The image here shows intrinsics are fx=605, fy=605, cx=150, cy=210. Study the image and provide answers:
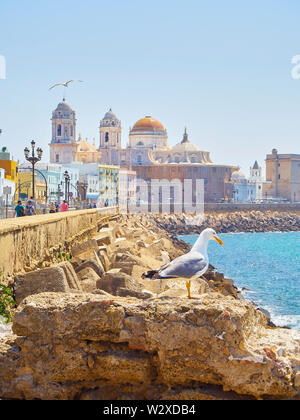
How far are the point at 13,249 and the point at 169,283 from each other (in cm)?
193

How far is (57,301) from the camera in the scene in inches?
130

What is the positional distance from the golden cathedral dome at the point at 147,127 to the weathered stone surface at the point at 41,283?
71854mm

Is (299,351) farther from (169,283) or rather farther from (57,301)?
(169,283)

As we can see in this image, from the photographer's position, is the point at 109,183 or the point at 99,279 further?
the point at 109,183

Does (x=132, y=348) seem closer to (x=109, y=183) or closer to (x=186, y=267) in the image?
(x=186, y=267)

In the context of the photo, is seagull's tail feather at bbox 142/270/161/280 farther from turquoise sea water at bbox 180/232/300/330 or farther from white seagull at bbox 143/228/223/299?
turquoise sea water at bbox 180/232/300/330

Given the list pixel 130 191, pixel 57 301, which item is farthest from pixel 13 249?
pixel 130 191

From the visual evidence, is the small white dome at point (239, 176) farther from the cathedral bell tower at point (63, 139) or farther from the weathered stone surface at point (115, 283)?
the weathered stone surface at point (115, 283)

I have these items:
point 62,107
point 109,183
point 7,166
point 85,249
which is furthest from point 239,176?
point 85,249

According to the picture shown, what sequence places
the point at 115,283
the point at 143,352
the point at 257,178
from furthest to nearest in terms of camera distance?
the point at 257,178 < the point at 115,283 < the point at 143,352

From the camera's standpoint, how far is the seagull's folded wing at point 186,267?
14.3 ft

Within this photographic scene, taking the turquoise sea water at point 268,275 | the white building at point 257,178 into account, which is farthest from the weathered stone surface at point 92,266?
the white building at point 257,178

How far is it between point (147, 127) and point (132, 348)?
243 ft

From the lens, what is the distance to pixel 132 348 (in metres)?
3.21
